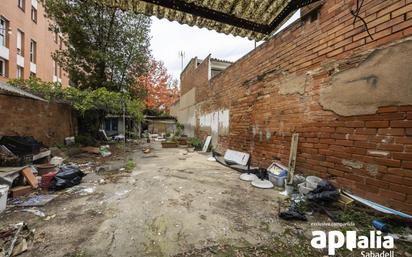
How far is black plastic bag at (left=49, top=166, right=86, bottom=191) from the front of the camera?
3941 mm

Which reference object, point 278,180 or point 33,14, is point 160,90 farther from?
point 278,180

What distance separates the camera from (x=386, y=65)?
257cm

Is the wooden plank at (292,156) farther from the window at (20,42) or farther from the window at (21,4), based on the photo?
the window at (21,4)

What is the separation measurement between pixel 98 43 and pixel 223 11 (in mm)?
10837

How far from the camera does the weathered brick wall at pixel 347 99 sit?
2447mm

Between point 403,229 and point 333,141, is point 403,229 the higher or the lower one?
the lower one

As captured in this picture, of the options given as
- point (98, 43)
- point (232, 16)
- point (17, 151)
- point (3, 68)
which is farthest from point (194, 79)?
point (232, 16)

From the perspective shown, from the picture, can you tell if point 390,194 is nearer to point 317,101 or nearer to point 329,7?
point 317,101

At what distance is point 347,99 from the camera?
3051mm

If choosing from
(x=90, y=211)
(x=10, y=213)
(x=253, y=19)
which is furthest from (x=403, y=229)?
(x=10, y=213)

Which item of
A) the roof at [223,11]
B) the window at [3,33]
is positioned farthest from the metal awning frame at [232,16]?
the window at [3,33]

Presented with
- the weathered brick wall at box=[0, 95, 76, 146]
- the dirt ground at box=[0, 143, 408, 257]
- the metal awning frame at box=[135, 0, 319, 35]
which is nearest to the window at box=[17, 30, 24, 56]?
the weathered brick wall at box=[0, 95, 76, 146]

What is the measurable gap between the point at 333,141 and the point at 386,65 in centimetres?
129

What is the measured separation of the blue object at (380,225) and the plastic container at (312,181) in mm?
895
